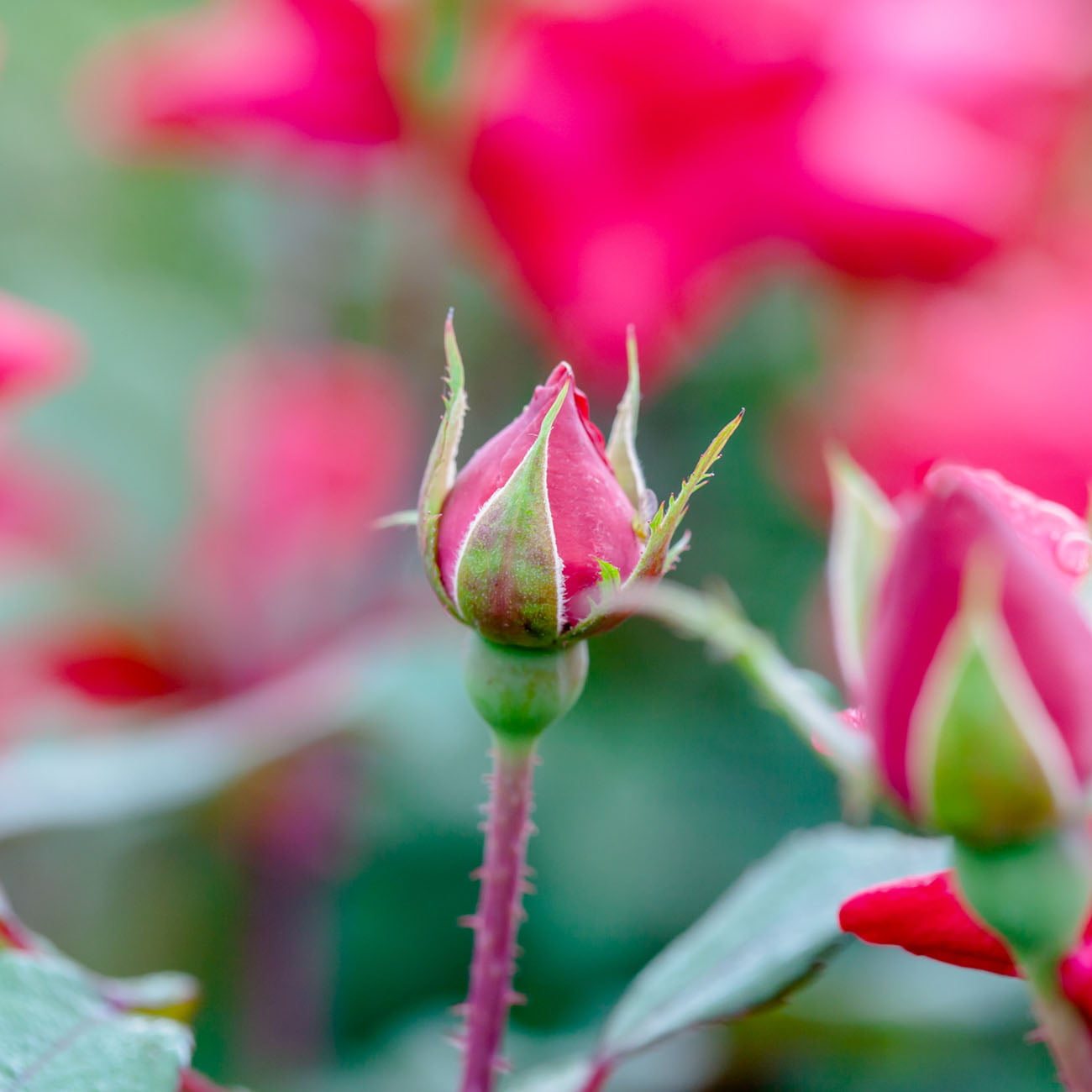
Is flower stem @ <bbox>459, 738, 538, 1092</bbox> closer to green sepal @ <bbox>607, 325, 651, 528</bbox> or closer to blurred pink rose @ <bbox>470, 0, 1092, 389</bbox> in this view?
green sepal @ <bbox>607, 325, 651, 528</bbox>

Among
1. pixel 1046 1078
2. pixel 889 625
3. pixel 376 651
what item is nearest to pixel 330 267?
pixel 376 651

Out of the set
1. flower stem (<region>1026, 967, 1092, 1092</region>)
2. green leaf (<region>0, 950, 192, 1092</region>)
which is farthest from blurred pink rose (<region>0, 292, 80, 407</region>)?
flower stem (<region>1026, 967, 1092, 1092</region>)

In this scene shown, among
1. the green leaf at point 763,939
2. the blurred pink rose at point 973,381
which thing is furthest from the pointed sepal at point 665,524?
the blurred pink rose at point 973,381

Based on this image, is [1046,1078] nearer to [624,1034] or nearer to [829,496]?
[829,496]

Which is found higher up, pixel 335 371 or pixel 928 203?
pixel 928 203

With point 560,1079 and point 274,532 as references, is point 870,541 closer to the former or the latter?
point 560,1079

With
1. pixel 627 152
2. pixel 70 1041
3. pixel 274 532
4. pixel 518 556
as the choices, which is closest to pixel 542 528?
pixel 518 556
